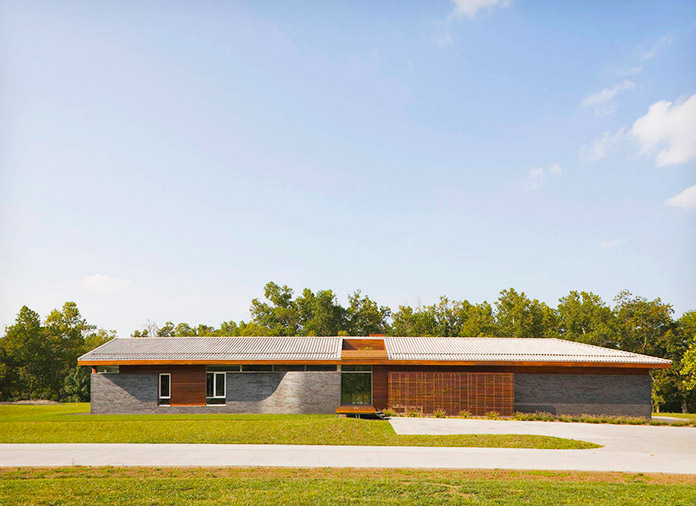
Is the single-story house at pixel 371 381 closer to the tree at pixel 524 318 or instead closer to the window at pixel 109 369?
the window at pixel 109 369

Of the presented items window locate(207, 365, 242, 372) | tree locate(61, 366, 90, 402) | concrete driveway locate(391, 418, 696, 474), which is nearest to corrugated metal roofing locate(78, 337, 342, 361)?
window locate(207, 365, 242, 372)

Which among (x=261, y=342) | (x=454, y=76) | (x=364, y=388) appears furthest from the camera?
(x=261, y=342)

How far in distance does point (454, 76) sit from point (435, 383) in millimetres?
13580

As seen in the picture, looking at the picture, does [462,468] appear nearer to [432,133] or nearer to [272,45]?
[272,45]

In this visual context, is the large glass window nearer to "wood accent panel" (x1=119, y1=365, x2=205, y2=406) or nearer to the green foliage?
"wood accent panel" (x1=119, y1=365, x2=205, y2=406)

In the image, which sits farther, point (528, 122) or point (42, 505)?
point (528, 122)

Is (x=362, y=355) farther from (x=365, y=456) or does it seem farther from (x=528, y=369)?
(x=365, y=456)

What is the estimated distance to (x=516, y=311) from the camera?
1962 inches

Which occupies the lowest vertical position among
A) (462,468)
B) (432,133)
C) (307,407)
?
(307,407)

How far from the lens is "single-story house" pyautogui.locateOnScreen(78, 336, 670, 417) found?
24844 millimetres

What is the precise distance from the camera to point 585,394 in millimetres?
24938

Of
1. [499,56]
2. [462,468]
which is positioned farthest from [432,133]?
[462,468]

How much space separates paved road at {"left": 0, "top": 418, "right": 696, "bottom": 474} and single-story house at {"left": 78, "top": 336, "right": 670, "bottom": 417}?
8.04m

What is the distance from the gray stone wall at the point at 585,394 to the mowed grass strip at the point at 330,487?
1404cm
